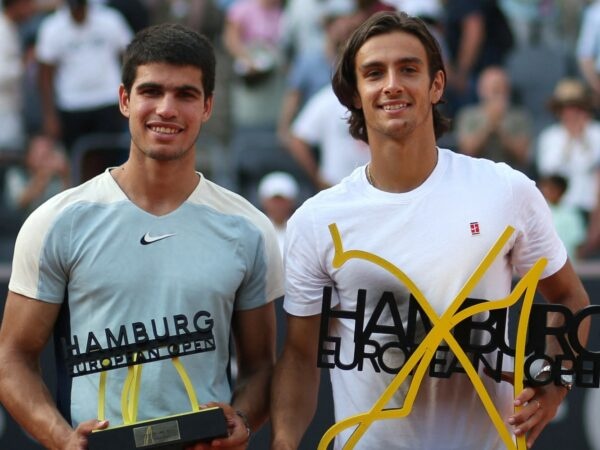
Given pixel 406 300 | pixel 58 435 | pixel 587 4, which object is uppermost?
pixel 587 4

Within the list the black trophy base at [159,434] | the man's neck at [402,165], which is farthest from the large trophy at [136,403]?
the man's neck at [402,165]

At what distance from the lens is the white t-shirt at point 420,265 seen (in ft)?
13.2

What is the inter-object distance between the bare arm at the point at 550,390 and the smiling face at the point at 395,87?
24.0 inches

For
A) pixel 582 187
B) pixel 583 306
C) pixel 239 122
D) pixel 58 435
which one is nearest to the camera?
pixel 58 435

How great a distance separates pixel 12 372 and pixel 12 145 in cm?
567

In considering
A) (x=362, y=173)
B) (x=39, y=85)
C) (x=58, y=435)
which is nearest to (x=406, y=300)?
(x=362, y=173)

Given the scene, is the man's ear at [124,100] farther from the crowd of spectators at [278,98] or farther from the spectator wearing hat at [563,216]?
the spectator wearing hat at [563,216]

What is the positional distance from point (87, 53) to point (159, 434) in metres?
6.06

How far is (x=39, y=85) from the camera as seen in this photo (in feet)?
31.6

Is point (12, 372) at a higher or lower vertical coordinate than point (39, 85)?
lower

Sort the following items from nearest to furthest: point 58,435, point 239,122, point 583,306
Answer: point 58,435 → point 583,306 → point 239,122

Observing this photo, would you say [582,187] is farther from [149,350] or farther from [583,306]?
[149,350]

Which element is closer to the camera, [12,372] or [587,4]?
[12,372]

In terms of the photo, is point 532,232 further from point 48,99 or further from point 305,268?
point 48,99
